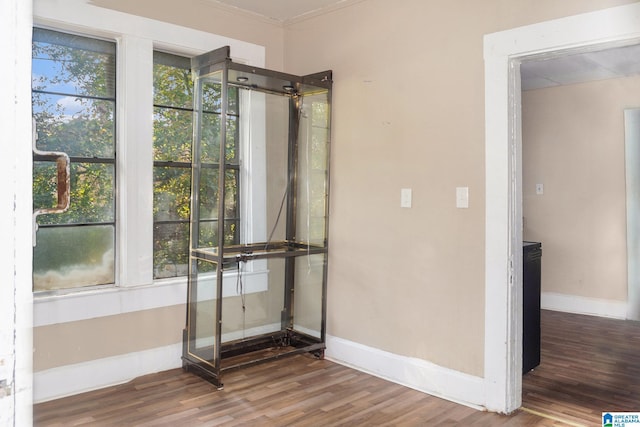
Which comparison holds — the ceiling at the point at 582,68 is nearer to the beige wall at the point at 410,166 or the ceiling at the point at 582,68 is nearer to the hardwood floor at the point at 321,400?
the beige wall at the point at 410,166

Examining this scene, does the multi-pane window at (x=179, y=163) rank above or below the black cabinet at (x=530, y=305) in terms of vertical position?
above

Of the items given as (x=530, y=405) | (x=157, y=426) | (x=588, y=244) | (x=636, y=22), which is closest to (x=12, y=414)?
(x=157, y=426)

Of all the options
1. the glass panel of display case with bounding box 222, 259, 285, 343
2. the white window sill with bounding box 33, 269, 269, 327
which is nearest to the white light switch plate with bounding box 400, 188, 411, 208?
the glass panel of display case with bounding box 222, 259, 285, 343

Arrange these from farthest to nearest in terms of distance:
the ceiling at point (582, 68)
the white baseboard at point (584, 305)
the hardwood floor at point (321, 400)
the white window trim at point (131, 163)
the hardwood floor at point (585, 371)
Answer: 1. the white baseboard at point (584, 305)
2. the ceiling at point (582, 68)
3. the white window trim at point (131, 163)
4. the hardwood floor at point (585, 371)
5. the hardwood floor at point (321, 400)

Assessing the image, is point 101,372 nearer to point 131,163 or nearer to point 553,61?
point 131,163

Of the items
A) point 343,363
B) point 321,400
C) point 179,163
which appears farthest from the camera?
point 343,363

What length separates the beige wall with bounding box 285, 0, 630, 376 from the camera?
9.68 feet

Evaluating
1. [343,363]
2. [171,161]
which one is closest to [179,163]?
[171,161]

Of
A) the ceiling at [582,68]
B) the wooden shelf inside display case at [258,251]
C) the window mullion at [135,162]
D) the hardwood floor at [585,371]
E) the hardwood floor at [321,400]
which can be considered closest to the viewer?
the hardwood floor at [321,400]

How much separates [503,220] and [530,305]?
100 centimetres

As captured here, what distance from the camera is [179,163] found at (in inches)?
139

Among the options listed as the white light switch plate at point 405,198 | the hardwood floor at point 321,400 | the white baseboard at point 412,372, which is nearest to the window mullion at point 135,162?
the hardwood floor at point 321,400

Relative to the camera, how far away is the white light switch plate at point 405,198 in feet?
10.8

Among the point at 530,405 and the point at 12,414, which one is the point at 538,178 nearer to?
the point at 530,405
